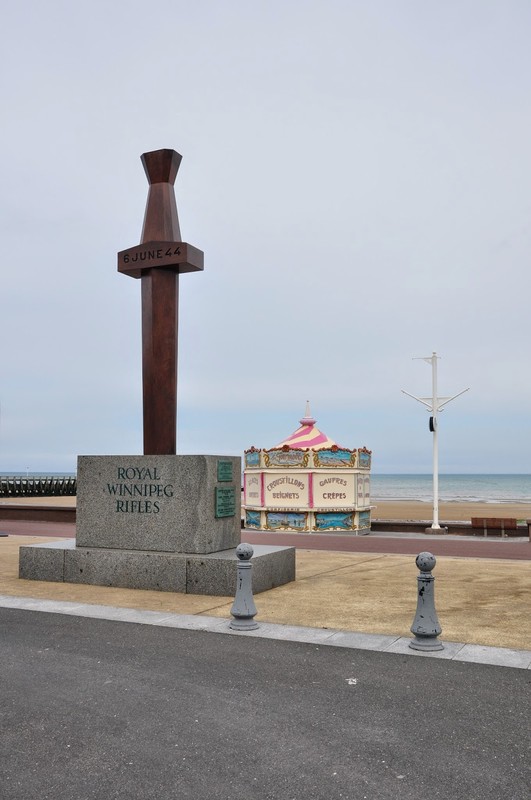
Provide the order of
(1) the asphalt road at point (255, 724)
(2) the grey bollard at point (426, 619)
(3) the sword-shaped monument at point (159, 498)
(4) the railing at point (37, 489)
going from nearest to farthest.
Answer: (1) the asphalt road at point (255, 724), (2) the grey bollard at point (426, 619), (3) the sword-shaped monument at point (159, 498), (4) the railing at point (37, 489)

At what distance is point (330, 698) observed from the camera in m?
5.25

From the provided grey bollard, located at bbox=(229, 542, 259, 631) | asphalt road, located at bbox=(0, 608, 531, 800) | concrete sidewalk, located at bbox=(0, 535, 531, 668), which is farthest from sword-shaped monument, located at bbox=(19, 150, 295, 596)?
asphalt road, located at bbox=(0, 608, 531, 800)

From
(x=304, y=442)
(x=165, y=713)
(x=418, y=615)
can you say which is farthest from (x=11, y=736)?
(x=304, y=442)

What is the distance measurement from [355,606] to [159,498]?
131 inches

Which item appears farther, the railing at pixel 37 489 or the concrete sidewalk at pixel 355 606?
the railing at pixel 37 489

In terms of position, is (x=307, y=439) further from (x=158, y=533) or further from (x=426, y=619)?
(x=426, y=619)

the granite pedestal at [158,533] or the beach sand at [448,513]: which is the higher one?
the granite pedestal at [158,533]

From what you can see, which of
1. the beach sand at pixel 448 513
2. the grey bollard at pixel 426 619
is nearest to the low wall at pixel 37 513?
the beach sand at pixel 448 513

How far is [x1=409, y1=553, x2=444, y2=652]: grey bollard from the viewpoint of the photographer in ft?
21.7

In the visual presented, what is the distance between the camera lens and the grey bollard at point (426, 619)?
663cm

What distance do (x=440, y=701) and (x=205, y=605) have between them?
4299mm

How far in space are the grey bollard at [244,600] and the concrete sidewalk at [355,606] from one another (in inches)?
5.6

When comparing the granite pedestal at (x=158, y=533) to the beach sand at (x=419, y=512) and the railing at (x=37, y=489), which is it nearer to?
the beach sand at (x=419, y=512)

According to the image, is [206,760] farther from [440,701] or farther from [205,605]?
[205,605]
